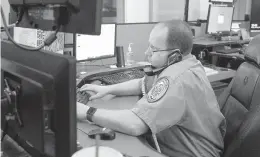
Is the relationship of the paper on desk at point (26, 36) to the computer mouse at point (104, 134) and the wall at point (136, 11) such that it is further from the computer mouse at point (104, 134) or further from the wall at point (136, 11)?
the wall at point (136, 11)

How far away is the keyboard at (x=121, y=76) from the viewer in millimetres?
1953

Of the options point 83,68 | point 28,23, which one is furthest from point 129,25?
point 28,23

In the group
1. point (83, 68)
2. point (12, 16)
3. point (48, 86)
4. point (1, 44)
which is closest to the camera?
point (48, 86)

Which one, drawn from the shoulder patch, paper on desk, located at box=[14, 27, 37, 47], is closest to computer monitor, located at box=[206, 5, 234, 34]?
paper on desk, located at box=[14, 27, 37, 47]

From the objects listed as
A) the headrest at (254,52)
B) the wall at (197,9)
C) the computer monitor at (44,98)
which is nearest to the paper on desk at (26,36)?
the computer monitor at (44,98)

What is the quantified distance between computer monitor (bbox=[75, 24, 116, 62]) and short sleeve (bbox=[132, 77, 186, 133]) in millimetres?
1071

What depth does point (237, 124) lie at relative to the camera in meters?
1.42

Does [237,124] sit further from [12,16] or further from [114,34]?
[114,34]

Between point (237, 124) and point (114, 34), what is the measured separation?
1310mm

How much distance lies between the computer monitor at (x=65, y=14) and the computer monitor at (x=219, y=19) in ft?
10.4

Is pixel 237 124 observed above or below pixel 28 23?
below

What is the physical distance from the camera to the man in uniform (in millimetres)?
1196

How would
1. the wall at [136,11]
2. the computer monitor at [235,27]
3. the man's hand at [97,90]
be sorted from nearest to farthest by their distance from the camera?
the man's hand at [97,90], the computer monitor at [235,27], the wall at [136,11]

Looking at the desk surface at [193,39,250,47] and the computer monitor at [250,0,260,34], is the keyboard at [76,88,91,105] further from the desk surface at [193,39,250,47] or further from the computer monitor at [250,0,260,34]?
the computer monitor at [250,0,260,34]
